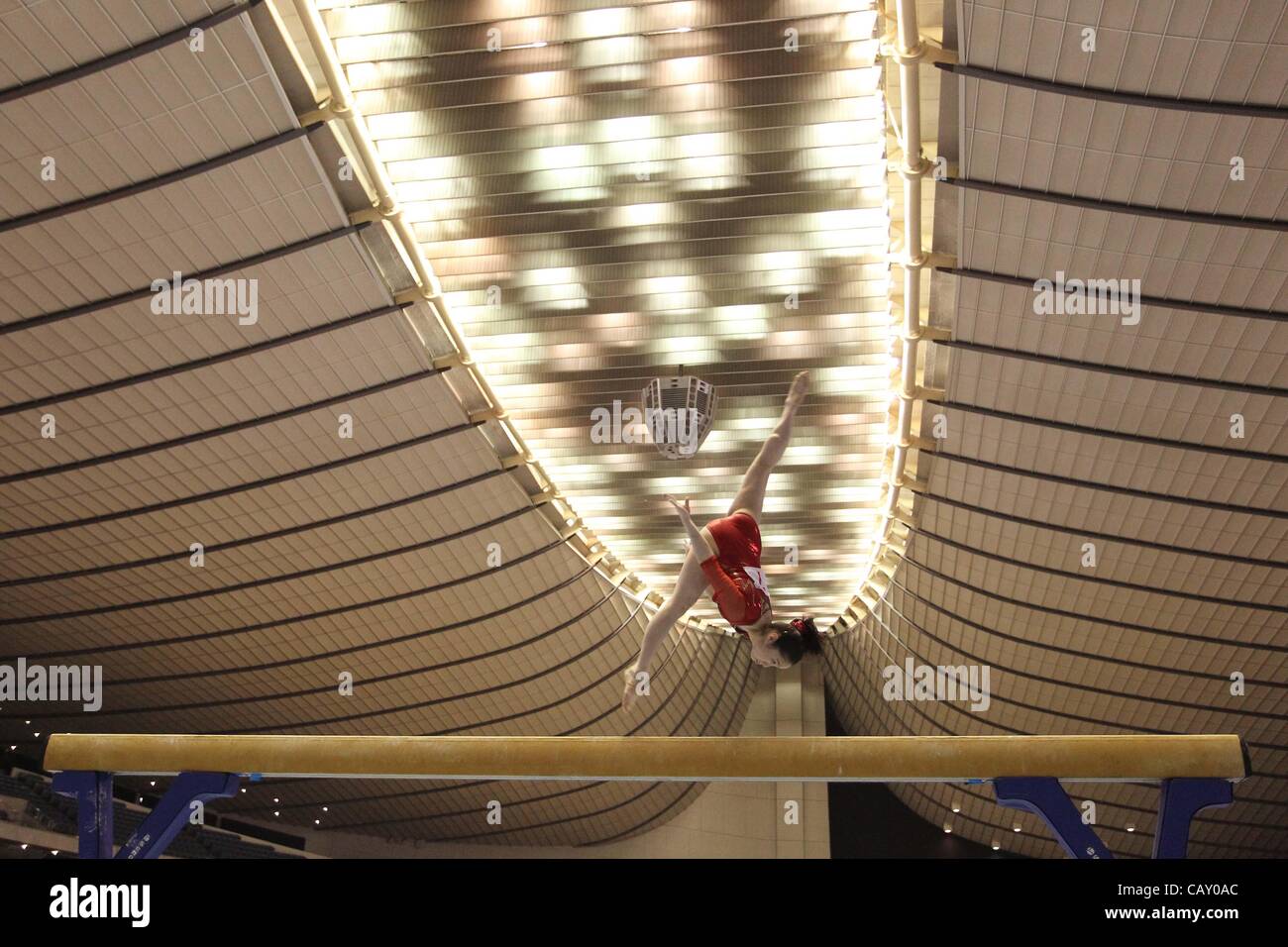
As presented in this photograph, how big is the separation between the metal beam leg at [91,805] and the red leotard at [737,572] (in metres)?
3.71

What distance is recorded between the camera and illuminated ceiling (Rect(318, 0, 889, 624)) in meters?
13.6

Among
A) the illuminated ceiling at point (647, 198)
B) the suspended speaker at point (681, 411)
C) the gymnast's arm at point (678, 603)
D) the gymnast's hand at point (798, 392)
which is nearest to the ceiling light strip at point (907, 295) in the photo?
the illuminated ceiling at point (647, 198)

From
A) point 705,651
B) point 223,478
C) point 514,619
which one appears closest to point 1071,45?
point 223,478

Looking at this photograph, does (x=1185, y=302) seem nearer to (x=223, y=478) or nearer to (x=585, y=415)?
(x=585, y=415)

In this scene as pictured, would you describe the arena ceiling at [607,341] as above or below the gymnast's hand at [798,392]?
above

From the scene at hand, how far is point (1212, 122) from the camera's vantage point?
12.5m

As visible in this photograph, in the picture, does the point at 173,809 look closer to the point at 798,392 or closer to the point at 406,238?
the point at 798,392

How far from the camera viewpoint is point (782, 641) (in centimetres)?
727

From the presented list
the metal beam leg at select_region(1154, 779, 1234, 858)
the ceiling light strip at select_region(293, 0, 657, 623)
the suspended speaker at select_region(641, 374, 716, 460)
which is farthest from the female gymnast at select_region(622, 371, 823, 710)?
the suspended speaker at select_region(641, 374, 716, 460)

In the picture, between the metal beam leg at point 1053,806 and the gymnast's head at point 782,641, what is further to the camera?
the gymnast's head at point 782,641

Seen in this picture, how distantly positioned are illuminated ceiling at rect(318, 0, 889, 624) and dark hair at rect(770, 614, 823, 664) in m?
8.54

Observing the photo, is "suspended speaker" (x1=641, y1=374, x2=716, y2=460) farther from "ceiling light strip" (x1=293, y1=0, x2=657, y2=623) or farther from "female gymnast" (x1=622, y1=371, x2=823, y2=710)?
"female gymnast" (x1=622, y1=371, x2=823, y2=710)

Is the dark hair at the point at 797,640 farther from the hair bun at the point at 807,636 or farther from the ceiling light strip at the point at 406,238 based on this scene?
the ceiling light strip at the point at 406,238

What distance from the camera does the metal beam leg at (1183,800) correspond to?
584cm
